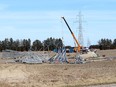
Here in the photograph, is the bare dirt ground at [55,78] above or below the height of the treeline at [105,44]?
below

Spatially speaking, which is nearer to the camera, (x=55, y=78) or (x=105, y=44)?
(x=55, y=78)

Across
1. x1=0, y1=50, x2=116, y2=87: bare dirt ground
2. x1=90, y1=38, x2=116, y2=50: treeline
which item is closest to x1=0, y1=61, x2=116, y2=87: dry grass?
x1=0, y1=50, x2=116, y2=87: bare dirt ground

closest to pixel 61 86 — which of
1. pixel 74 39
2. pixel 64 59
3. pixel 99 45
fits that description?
pixel 64 59

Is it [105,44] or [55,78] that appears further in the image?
[105,44]

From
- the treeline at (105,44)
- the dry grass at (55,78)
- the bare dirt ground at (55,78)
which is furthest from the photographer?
the treeline at (105,44)

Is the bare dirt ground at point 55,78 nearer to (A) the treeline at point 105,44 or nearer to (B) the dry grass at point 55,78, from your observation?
(B) the dry grass at point 55,78

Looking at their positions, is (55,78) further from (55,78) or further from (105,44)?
(105,44)

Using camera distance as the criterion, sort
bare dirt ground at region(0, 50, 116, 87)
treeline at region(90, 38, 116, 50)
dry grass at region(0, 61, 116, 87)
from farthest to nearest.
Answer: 1. treeline at region(90, 38, 116, 50)
2. dry grass at region(0, 61, 116, 87)
3. bare dirt ground at region(0, 50, 116, 87)

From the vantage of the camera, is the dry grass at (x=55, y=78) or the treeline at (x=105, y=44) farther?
the treeline at (x=105, y=44)

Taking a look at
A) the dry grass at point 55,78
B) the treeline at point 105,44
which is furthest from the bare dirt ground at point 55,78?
the treeline at point 105,44

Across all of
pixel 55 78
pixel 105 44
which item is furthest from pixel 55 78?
pixel 105 44

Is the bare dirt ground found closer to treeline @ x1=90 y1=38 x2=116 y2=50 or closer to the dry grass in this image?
the dry grass

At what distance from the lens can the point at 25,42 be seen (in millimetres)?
159125

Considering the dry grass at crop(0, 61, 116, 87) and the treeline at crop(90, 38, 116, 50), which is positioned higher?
the treeline at crop(90, 38, 116, 50)
